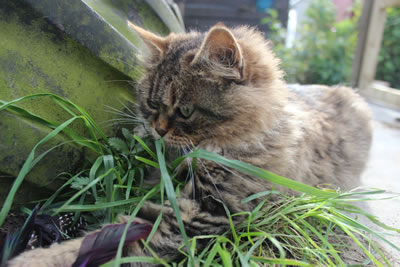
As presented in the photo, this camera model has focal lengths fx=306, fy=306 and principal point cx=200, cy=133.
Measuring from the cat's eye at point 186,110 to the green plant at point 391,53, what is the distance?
7.50m

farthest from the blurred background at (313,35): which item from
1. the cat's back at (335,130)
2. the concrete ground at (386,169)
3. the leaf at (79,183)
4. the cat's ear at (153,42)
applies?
the leaf at (79,183)

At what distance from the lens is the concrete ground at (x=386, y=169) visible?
6.16 ft

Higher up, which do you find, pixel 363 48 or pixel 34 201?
pixel 363 48

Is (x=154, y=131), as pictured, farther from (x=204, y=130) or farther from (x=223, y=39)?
(x=223, y=39)

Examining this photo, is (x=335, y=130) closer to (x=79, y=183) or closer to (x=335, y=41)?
(x=79, y=183)

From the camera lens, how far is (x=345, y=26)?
7.68m

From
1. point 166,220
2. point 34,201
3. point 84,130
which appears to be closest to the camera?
point 166,220

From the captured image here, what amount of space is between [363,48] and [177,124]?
Answer: 534 centimetres

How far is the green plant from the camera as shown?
7.29 m

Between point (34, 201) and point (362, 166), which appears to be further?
point (362, 166)

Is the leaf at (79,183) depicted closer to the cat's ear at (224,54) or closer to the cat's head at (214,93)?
the cat's head at (214,93)

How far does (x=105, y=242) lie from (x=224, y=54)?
0.99 meters

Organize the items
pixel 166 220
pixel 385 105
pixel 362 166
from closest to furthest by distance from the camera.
A: pixel 166 220
pixel 362 166
pixel 385 105

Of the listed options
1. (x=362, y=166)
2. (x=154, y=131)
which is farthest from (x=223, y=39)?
(x=362, y=166)
